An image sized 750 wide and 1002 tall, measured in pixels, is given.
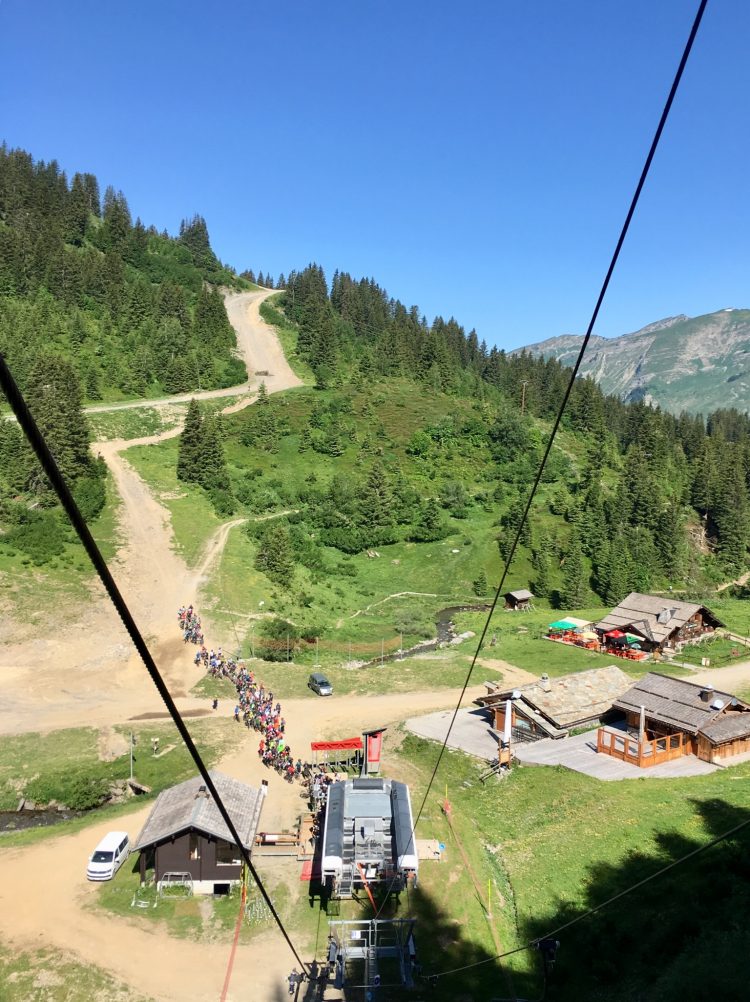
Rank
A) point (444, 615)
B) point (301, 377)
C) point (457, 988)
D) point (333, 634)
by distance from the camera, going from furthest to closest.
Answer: point (301, 377), point (444, 615), point (333, 634), point (457, 988)

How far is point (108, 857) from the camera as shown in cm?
2434

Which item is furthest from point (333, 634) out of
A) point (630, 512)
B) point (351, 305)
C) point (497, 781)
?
point (351, 305)

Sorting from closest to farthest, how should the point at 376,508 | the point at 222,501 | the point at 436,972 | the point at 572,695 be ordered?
the point at 436,972 → the point at 572,695 → the point at 222,501 → the point at 376,508

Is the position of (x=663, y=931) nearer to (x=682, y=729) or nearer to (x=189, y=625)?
(x=682, y=729)

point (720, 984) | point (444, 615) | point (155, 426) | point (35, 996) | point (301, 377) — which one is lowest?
point (444, 615)

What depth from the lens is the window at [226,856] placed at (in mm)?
23547

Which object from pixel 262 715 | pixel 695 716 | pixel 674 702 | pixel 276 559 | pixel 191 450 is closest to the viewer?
pixel 695 716

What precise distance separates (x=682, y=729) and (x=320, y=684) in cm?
2287

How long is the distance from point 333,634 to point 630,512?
52.3 meters

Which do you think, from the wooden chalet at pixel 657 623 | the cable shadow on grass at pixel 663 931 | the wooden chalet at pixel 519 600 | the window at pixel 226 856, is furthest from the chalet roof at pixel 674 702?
the wooden chalet at pixel 519 600

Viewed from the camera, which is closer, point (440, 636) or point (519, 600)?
point (440, 636)

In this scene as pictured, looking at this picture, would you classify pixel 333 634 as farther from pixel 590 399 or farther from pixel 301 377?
pixel 590 399

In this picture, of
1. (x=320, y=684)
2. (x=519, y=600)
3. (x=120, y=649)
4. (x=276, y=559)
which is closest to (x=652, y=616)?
(x=519, y=600)

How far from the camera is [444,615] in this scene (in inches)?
2665
